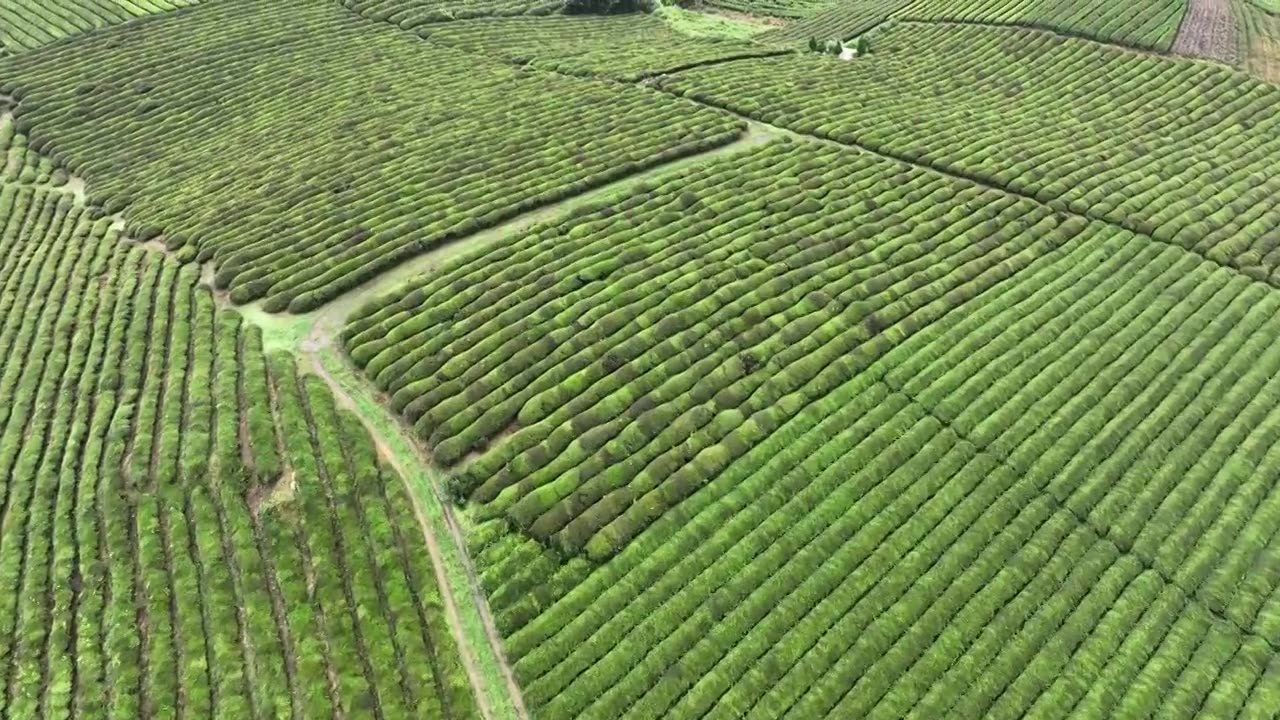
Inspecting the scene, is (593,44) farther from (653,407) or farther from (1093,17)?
(653,407)

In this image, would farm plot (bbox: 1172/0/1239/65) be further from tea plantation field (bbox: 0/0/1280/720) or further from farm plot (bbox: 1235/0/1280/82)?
tea plantation field (bbox: 0/0/1280/720)

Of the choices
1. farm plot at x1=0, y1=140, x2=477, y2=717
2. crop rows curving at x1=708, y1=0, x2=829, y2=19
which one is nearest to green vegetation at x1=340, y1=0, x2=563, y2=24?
crop rows curving at x1=708, y1=0, x2=829, y2=19

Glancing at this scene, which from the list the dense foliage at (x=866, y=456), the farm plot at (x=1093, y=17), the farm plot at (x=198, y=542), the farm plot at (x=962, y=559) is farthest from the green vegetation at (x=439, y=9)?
the farm plot at (x=962, y=559)

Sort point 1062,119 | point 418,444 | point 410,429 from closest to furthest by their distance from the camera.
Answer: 1. point 418,444
2. point 410,429
3. point 1062,119

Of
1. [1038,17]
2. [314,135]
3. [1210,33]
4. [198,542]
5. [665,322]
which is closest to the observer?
[198,542]

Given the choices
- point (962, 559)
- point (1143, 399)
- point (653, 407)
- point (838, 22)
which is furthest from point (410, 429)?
point (838, 22)

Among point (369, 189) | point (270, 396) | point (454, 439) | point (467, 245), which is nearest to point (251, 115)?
point (369, 189)
